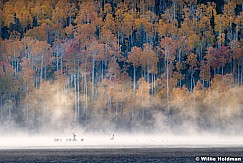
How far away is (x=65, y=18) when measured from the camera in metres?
103

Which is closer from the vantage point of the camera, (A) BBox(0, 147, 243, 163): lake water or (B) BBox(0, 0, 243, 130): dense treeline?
(A) BBox(0, 147, 243, 163): lake water

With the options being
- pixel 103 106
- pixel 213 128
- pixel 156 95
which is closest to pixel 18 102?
pixel 103 106

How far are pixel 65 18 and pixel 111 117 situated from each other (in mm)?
14916

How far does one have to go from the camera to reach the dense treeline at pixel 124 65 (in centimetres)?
9925

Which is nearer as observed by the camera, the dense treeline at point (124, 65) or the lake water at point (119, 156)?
the lake water at point (119, 156)

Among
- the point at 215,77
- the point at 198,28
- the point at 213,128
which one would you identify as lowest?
the point at 213,128

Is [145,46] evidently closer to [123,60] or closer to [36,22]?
[123,60]

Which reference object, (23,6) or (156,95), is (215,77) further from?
(23,6)

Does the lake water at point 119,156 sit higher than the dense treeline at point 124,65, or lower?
lower

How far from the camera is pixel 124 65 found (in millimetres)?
99312

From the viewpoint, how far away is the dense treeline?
99.2 m

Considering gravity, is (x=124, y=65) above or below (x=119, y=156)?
above

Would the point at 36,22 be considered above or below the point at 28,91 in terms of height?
above

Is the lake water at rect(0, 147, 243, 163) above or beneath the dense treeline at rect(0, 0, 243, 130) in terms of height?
beneath
